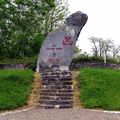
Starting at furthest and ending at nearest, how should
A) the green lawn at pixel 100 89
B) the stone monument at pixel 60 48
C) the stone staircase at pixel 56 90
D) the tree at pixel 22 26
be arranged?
the tree at pixel 22 26, the stone monument at pixel 60 48, the stone staircase at pixel 56 90, the green lawn at pixel 100 89

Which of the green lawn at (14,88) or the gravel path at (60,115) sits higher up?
the green lawn at (14,88)

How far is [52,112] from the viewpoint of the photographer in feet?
60.2

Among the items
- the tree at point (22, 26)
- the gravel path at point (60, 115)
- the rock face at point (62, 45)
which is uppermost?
the tree at point (22, 26)

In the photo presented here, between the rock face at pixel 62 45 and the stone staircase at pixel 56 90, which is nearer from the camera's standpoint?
the stone staircase at pixel 56 90

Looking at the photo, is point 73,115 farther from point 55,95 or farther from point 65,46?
point 65,46

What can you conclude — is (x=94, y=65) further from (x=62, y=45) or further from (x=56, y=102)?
(x=56, y=102)

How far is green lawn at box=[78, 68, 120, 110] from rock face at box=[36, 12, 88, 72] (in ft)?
5.21

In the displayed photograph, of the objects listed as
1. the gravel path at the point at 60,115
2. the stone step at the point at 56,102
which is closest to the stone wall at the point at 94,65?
the stone step at the point at 56,102

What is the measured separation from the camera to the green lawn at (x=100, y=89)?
64.7ft

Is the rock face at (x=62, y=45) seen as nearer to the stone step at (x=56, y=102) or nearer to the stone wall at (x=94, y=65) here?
the stone wall at (x=94, y=65)

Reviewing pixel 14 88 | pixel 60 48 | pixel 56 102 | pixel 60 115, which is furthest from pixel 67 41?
pixel 60 115

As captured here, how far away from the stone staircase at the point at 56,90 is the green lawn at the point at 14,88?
72 cm

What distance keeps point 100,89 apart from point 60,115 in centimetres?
459

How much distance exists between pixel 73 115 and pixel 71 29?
30.9 ft
